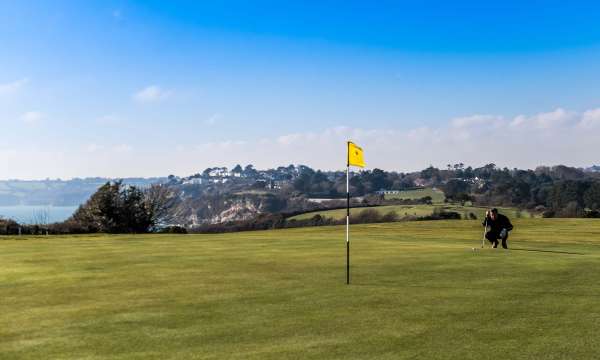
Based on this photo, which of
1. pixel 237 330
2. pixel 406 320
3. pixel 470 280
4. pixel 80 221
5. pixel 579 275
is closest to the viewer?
pixel 237 330

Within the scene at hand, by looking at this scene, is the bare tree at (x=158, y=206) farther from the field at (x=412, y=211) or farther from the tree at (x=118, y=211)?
the field at (x=412, y=211)

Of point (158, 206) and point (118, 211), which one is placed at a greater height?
point (158, 206)

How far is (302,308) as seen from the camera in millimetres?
12984

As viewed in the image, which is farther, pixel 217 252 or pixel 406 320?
pixel 217 252

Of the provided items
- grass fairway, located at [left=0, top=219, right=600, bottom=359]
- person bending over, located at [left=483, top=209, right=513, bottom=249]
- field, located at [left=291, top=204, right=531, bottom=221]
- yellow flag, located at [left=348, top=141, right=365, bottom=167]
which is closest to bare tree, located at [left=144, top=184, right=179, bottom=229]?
field, located at [left=291, top=204, right=531, bottom=221]

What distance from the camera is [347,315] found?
12406 millimetres

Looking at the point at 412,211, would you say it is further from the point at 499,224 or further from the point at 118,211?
the point at 499,224

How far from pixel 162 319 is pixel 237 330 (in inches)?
81.4

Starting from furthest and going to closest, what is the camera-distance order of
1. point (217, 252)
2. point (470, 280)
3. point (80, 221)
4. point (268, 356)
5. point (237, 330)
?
point (80, 221) → point (217, 252) → point (470, 280) → point (237, 330) → point (268, 356)

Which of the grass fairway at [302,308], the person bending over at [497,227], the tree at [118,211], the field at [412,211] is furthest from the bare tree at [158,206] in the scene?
the person bending over at [497,227]

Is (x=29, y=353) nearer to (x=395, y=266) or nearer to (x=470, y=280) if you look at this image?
(x=470, y=280)

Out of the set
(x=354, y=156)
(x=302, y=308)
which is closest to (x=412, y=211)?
(x=354, y=156)

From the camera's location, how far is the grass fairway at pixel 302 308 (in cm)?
988

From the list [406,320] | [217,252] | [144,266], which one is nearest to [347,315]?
[406,320]
